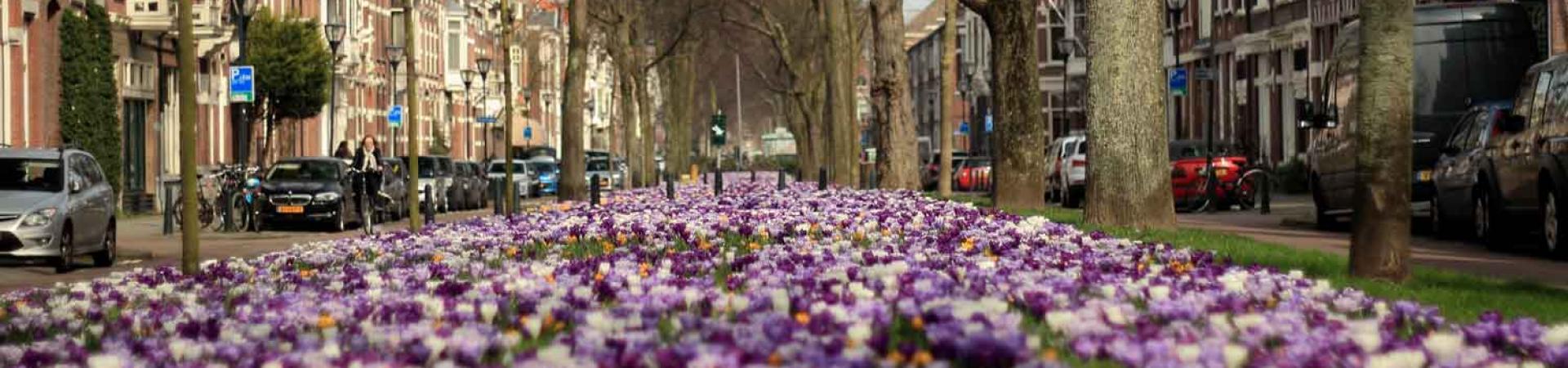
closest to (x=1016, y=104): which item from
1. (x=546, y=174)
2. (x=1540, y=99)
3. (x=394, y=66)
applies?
(x=1540, y=99)

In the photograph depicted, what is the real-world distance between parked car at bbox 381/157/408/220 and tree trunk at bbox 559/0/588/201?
270 cm

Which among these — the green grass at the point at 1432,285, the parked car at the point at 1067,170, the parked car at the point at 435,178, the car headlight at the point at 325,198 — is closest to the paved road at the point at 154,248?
the car headlight at the point at 325,198

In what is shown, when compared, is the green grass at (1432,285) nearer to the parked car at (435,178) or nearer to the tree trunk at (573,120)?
the tree trunk at (573,120)

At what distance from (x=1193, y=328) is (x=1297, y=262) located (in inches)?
280

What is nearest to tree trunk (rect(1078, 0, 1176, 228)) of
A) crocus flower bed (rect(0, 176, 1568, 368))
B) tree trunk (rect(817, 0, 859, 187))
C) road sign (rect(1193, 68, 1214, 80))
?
crocus flower bed (rect(0, 176, 1568, 368))

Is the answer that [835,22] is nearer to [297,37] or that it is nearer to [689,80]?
[297,37]

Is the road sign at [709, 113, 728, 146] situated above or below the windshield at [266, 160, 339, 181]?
above

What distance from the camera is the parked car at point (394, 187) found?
135 ft

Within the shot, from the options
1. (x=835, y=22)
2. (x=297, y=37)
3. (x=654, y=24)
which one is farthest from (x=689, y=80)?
(x=835, y=22)

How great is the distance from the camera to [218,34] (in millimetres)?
51188

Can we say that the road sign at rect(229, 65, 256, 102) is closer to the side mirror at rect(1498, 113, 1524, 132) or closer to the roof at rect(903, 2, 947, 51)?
the side mirror at rect(1498, 113, 1524, 132)

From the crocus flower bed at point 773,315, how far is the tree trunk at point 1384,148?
914mm

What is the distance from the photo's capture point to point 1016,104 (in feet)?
96.5

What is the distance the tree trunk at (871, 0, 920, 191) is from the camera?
44.6 m
